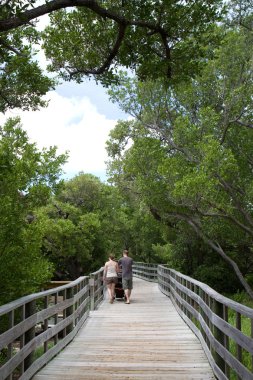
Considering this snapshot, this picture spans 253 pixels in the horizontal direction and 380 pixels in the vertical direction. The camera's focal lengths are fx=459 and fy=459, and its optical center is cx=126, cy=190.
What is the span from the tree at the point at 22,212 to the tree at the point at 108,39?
4.38 feet

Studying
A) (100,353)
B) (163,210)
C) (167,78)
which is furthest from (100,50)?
(163,210)

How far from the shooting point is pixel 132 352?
747cm

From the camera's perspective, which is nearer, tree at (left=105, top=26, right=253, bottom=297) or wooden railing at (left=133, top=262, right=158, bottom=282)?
tree at (left=105, top=26, right=253, bottom=297)

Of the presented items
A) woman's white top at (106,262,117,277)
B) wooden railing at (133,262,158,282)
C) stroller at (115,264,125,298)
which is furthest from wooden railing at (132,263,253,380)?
wooden railing at (133,262,158,282)

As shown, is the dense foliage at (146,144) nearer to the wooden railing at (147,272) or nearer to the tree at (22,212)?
the tree at (22,212)

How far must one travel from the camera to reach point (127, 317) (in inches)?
468

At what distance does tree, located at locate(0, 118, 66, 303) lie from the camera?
26.9 feet

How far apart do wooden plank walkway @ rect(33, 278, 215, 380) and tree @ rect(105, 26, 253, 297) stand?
7.08 meters

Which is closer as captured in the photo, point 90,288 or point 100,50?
point 100,50

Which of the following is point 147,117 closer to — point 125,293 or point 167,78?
point 125,293

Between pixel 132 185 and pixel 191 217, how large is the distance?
7.30 m

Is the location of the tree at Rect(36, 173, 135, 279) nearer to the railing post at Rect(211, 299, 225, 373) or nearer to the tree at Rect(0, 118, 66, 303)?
the tree at Rect(0, 118, 66, 303)

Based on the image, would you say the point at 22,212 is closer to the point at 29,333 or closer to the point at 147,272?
the point at 29,333

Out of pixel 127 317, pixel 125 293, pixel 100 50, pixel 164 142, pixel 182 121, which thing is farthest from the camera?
pixel 164 142
